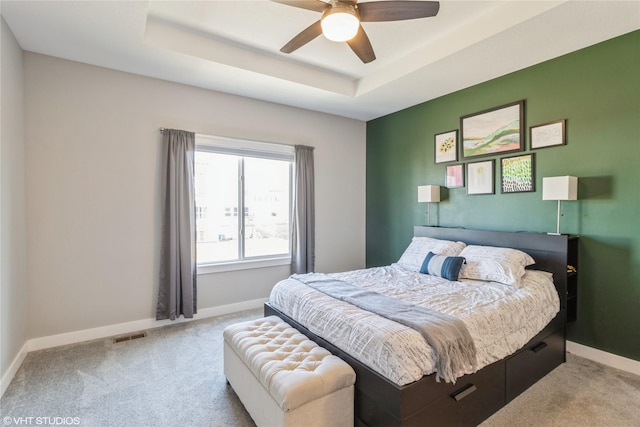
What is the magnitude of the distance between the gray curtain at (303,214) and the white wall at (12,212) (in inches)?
115

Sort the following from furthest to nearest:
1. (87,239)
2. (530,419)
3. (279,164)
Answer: (279,164), (87,239), (530,419)

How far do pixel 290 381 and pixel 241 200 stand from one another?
9.79 ft

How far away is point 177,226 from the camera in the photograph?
361 cm

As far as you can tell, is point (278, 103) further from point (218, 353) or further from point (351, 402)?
point (351, 402)

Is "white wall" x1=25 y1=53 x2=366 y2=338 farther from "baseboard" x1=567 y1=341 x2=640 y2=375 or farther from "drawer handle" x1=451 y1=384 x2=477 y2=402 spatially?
"baseboard" x1=567 y1=341 x2=640 y2=375

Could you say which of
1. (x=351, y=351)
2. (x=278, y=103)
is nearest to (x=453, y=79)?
(x=278, y=103)

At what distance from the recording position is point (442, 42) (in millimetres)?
3074

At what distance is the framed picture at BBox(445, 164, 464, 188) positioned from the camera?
3.95 metres

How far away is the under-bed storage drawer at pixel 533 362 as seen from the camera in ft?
7.32

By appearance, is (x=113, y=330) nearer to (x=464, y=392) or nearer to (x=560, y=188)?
(x=464, y=392)

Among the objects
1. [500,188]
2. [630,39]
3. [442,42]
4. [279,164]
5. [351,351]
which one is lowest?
[351,351]

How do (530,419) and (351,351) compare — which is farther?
(530,419)

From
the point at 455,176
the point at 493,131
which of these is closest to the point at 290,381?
the point at 455,176

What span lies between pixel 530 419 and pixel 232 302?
3.33 meters
